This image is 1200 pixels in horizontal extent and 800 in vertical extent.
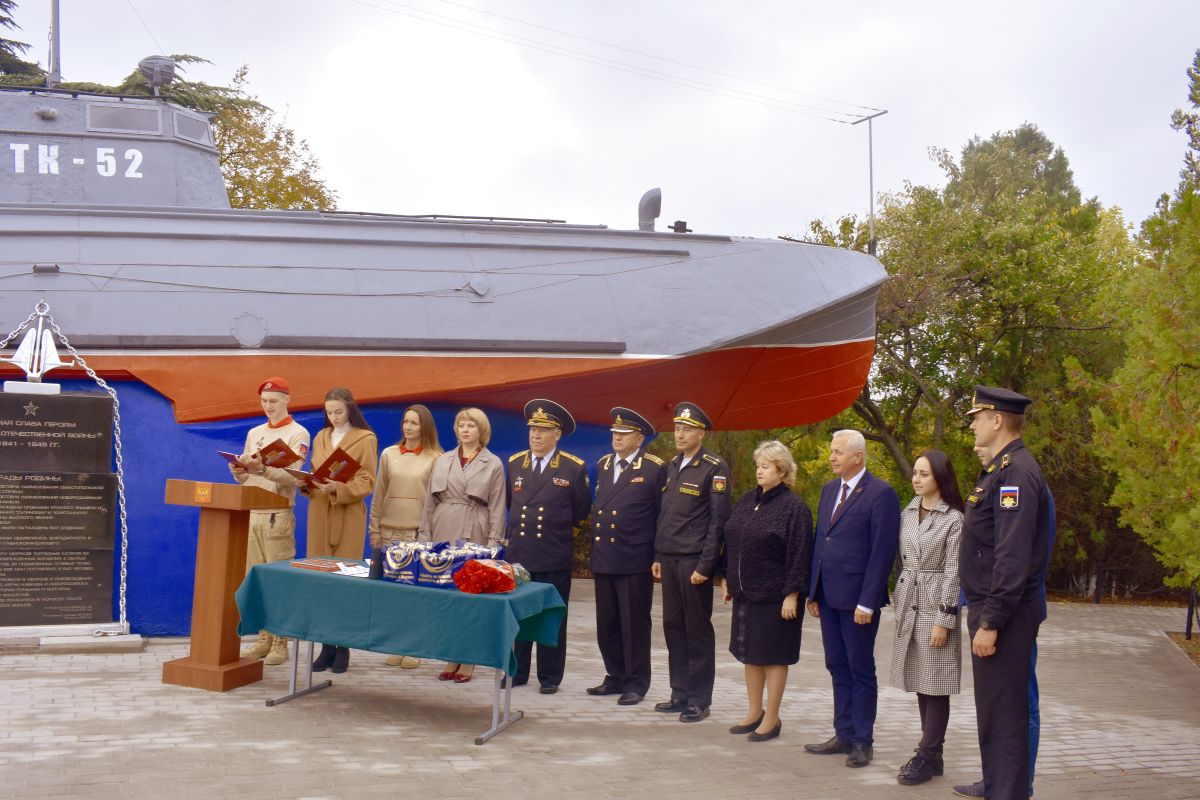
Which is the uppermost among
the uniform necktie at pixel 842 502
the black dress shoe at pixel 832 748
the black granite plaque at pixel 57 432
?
the black granite plaque at pixel 57 432

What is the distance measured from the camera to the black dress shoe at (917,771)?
5.07 m

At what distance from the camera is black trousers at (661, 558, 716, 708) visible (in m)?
6.18

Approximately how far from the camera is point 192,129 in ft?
32.3

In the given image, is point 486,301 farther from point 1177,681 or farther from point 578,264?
point 1177,681

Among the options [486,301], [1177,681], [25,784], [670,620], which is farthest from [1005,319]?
[25,784]

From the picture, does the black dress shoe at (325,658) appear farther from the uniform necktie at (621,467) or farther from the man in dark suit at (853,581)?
the man in dark suit at (853,581)

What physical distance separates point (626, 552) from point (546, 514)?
57cm

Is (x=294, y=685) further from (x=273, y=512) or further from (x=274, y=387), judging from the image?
(x=274, y=387)

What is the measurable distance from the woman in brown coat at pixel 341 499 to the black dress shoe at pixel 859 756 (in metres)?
3.30

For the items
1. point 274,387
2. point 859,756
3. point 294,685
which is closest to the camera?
point 859,756

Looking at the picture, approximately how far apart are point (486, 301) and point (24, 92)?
4.39m

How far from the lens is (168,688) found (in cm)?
632

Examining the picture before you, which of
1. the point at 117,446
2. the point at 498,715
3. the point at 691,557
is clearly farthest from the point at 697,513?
the point at 117,446

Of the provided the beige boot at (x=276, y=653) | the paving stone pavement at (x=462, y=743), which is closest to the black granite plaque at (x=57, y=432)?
the paving stone pavement at (x=462, y=743)
